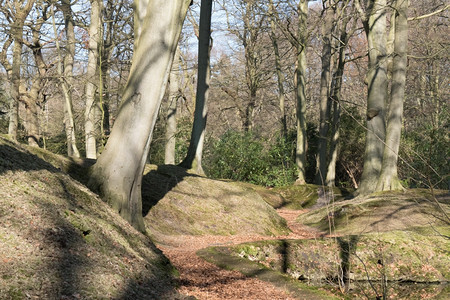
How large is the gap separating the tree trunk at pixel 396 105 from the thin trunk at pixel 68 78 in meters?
10.4

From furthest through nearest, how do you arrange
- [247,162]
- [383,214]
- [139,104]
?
[247,162] → [383,214] → [139,104]

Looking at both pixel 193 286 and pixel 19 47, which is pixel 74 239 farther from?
pixel 19 47

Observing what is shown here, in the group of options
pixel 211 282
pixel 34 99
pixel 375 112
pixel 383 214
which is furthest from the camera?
pixel 34 99

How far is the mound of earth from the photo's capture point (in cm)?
312

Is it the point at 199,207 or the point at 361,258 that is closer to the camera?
the point at 361,258

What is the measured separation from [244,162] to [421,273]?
13112 mm

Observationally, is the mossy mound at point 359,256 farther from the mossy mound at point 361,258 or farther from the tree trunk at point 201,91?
the tree trunk at point 201,91

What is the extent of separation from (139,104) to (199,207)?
4.18 meters

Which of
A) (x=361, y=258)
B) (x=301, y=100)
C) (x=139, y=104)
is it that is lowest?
(x=361, y=258)

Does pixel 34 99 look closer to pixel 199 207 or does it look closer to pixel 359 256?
pixel 199 207

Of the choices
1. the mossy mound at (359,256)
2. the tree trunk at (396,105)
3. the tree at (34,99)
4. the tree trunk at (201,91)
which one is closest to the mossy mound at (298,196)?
the tree trunk at (396,105)

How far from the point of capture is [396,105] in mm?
12508

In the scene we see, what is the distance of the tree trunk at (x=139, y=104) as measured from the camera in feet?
22.5

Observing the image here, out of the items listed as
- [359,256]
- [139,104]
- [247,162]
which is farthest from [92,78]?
[359,256]
